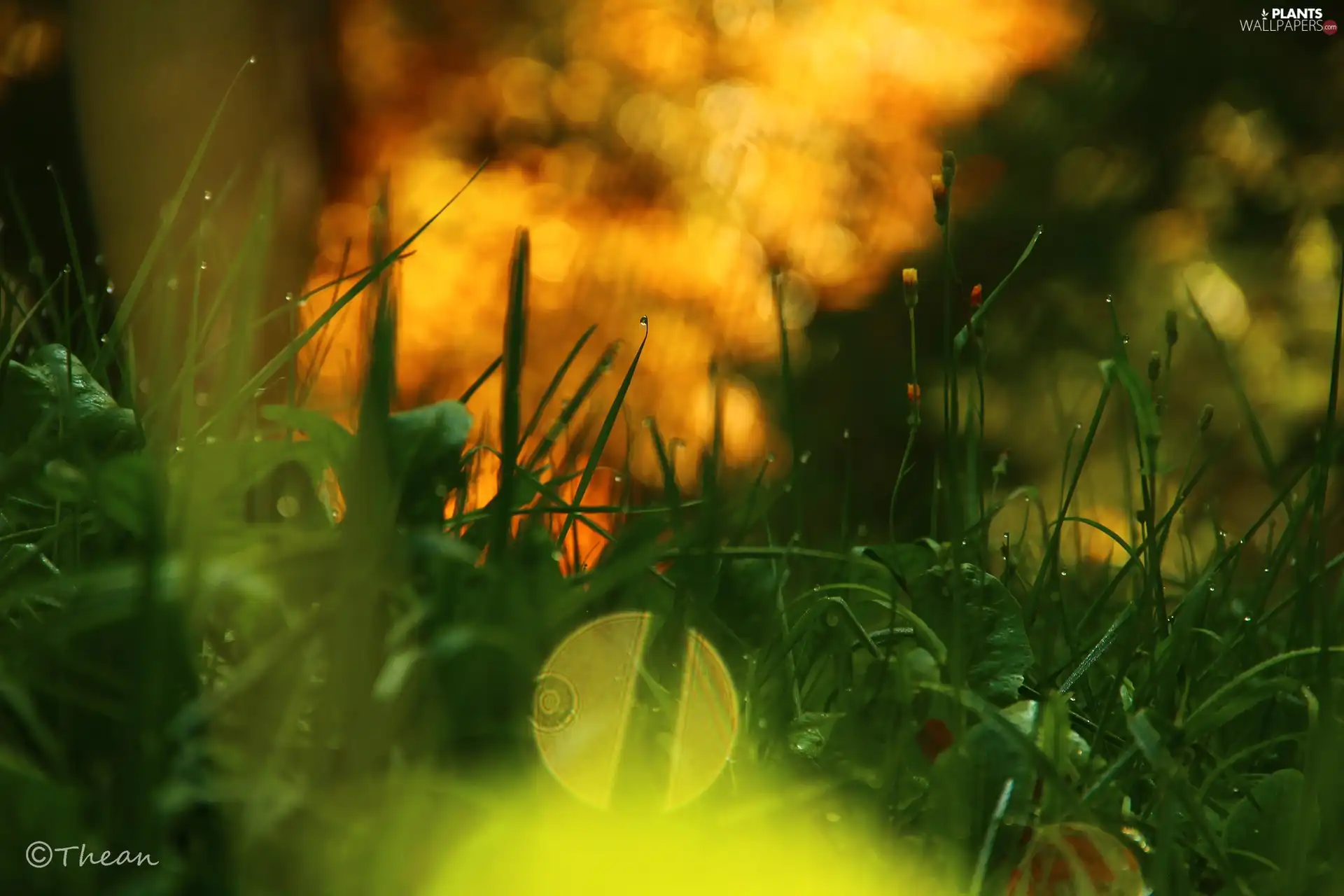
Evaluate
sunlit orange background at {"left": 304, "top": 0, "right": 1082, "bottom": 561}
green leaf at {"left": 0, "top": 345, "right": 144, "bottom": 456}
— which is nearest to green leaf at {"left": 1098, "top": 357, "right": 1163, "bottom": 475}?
green leaf at {"left": 0, "top": 345, "right": 144, "bottom": 456}

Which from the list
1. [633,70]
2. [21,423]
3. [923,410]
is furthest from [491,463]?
[633,70]

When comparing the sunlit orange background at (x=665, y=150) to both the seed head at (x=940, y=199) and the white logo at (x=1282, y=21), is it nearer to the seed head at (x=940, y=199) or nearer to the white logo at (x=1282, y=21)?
the white logo at (x=1282, y=21)

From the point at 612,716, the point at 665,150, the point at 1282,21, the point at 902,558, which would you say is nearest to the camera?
the point at 612,716

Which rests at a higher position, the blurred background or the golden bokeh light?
the blurred background

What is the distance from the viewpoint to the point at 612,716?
0.60m

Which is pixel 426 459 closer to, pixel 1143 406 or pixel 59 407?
pixel 59 407

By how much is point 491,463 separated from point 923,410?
346 cm

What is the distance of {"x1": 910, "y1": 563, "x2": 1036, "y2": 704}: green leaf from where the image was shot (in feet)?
2.41

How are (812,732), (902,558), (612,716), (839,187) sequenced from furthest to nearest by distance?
(839,187)
(902,558)
(812,732)
(612,716)

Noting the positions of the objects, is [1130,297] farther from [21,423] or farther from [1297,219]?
[21,423]

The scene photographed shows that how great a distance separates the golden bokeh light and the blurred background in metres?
2.84

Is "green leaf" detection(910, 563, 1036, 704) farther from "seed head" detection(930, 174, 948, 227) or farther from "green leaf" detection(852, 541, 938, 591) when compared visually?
"seed head" detection(930, 174, 948, 227)

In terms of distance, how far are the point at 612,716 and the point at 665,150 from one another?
5661 millimetres

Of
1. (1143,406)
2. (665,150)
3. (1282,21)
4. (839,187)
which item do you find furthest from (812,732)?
(665,150)
